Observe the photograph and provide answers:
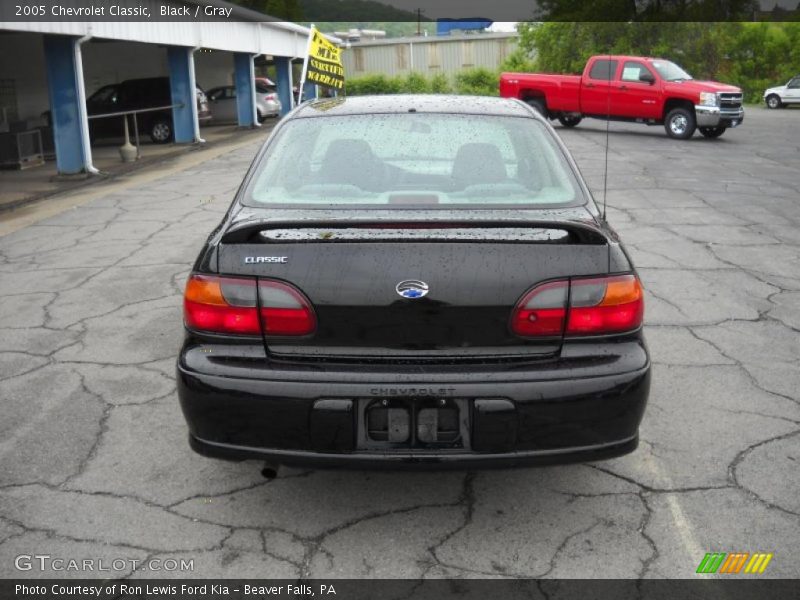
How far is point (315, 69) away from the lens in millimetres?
14492

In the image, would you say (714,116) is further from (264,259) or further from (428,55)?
(428,55)

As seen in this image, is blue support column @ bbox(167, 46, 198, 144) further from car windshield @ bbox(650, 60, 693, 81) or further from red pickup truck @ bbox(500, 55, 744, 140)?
car windshield @ bbox(650, 60, 693, 81)

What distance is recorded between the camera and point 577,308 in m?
2.94

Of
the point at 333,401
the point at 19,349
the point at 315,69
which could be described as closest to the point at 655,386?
the point at 333,401

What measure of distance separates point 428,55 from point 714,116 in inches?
1426

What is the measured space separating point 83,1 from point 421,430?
1246 centimetres

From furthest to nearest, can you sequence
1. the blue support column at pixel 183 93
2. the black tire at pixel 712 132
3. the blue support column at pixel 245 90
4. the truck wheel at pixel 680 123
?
the blue support column at pixel 245 90 → the black tire at pixel 712 132 → the truck wheel at pixel 680 123 → the blue support column at pixel 183 93

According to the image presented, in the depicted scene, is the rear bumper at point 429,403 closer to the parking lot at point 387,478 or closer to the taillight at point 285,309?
the taillight at point 285,309

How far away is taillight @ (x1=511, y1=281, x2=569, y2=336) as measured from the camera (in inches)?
114

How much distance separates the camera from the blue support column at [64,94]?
13.2m

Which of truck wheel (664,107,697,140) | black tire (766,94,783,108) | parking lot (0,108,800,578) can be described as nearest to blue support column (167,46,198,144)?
truck wheel (664,107,697,140)

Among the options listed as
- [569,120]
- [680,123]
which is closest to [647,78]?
[680,123]

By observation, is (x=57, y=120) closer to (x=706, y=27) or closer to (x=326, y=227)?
(x=326, y=227)

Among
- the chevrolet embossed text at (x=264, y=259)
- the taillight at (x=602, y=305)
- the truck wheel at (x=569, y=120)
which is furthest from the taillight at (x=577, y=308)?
the truck wheel at (x=569, y=120)
